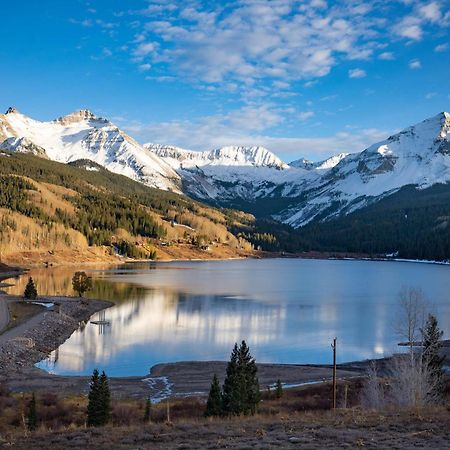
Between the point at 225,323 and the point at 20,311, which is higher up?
the point at 20,311

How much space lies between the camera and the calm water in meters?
69.2

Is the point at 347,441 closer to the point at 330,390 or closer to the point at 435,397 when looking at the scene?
the point at 435,397

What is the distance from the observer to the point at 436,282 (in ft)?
568

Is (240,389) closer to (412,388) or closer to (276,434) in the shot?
(412,388)

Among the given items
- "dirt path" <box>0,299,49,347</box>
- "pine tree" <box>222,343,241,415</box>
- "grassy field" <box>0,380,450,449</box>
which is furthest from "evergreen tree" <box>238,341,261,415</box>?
"dirt path" <box>0,299,49,347</box>

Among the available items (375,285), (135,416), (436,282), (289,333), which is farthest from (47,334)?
(436,282)

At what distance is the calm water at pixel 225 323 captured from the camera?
6919 cm

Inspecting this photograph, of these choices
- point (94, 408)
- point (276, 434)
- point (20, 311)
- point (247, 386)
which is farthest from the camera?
point (20, 311)

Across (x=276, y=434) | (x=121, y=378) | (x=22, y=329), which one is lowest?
(x=121, y=378)

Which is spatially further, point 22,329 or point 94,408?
point 22,329

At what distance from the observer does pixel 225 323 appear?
92.2 meters

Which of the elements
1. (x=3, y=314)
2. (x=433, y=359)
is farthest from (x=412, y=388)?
(x=3, y=314)

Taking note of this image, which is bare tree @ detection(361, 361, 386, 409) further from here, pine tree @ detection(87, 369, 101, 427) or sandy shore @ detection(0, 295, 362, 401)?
pine tree @ detection(87, 369, 101, 427)

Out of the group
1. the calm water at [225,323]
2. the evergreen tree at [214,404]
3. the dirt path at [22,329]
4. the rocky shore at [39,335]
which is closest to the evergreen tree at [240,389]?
the evergreen tree at [214,404]
